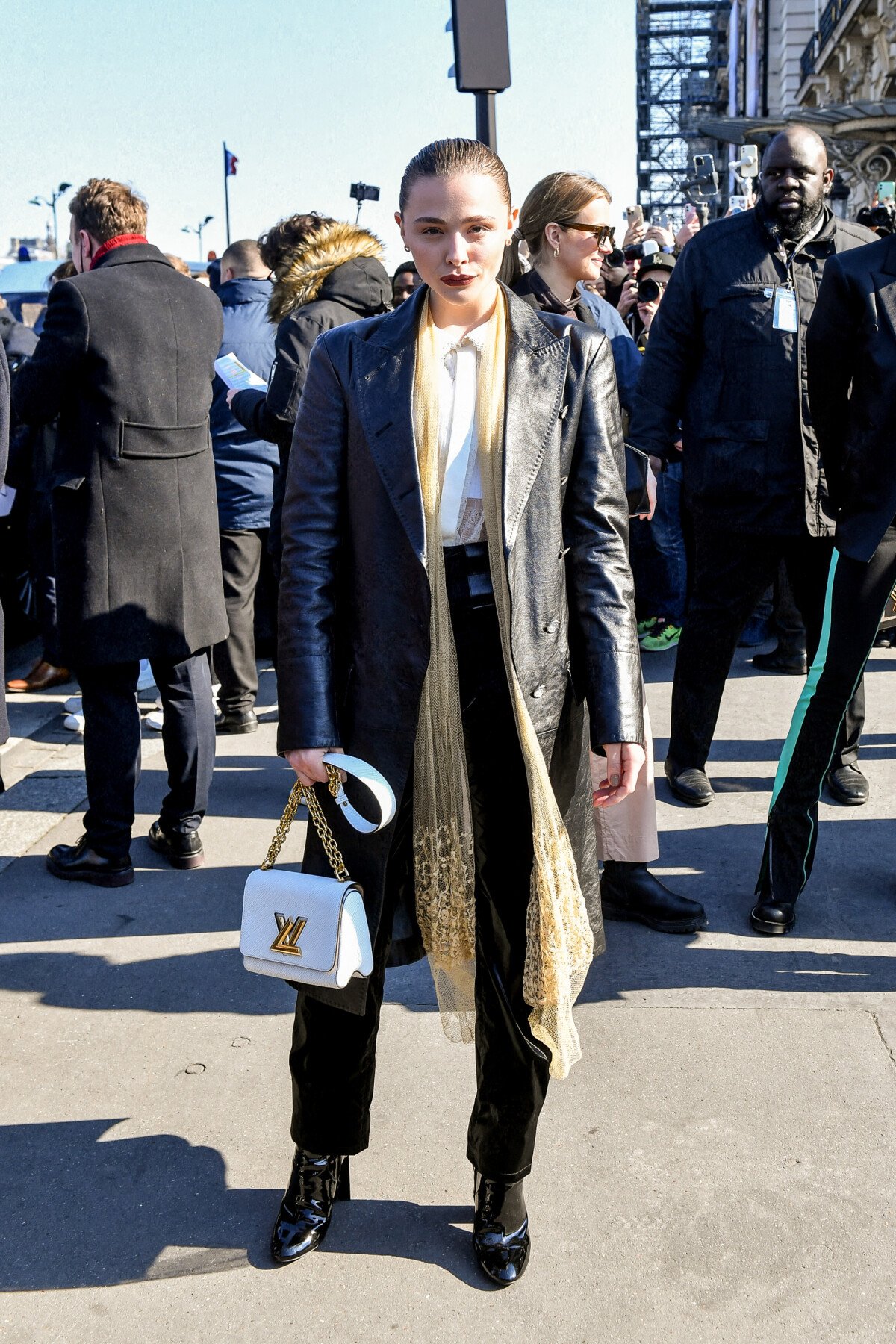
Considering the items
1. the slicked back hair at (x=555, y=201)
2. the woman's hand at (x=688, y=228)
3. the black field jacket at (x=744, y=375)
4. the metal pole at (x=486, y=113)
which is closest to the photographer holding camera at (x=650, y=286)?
the woman's hand at (x=688, y=228)

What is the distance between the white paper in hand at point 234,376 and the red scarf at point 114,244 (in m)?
0.48

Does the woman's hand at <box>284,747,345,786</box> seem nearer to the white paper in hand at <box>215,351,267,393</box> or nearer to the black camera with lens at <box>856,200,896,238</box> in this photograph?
the white paper in hand at <box>215,351,267,393</box>

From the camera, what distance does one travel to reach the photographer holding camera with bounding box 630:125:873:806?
4.30 m

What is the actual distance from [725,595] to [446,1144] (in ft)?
7.63

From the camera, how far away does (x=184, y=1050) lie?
3070mm

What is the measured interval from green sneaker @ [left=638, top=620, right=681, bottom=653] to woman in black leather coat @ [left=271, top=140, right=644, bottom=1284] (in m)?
4.94

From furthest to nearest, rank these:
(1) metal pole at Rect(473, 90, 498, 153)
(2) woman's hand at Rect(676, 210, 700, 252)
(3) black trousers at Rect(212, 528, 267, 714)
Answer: (2) woman's hand at Rect(676, 210, 700, 252) → (3) black trousers at Rect(212, 528, 267, 714) → (1) metal pole at Rect(473, 90, 498, 153)

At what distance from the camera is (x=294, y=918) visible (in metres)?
2.12

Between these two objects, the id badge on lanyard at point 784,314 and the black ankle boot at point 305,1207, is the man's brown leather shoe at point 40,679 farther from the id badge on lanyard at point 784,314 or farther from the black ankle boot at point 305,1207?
the black ankle boot at point 305,1207

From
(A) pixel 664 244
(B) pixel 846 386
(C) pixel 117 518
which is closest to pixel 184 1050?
(C) pixel 117 518

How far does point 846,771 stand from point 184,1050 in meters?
2.72

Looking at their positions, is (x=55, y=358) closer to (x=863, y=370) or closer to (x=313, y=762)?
(x=313, y=762)

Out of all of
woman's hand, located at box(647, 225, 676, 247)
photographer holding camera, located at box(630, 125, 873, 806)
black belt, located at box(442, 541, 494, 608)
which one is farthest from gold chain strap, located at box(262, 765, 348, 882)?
woman's hand, located at box(647, 225, 676, 247)

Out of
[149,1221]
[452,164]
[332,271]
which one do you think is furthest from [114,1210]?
[332,271]
